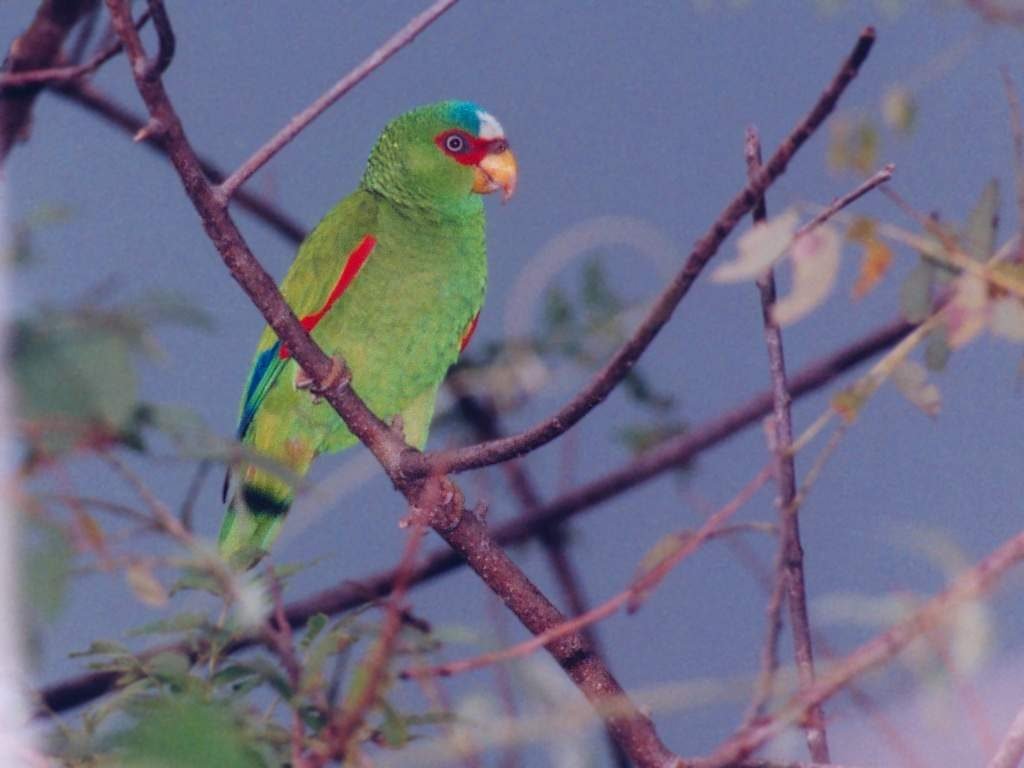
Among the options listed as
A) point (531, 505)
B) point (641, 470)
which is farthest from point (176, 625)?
point (531, 505)

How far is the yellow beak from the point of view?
1.63 m

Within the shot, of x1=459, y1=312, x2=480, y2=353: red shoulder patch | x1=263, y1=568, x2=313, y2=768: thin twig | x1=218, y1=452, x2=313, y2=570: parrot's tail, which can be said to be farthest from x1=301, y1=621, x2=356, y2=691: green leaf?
x1=459, y1=312, x2=480, y2=353: red shoulder patch

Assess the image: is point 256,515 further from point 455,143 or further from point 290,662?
point 290,662

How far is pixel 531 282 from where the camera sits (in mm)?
788

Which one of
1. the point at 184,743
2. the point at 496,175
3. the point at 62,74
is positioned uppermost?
the point at 496,175

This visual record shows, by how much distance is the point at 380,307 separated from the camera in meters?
1.46

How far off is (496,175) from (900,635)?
4.03 feet

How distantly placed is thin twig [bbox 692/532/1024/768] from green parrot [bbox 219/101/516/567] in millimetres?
973

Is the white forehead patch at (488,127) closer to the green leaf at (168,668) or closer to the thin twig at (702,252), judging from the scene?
the thin twig at (702,252)

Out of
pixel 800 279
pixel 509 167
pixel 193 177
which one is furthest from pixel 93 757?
pixel 509 167

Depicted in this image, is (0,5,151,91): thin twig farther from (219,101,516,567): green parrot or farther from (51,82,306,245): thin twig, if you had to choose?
(219,101,516,567): green parrot

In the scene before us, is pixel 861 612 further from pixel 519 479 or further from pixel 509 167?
pixel 519 479

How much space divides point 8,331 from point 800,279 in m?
0.36

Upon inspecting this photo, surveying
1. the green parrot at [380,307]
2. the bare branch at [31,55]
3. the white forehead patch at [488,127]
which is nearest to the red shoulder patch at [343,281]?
the green parrot at [380,307]
